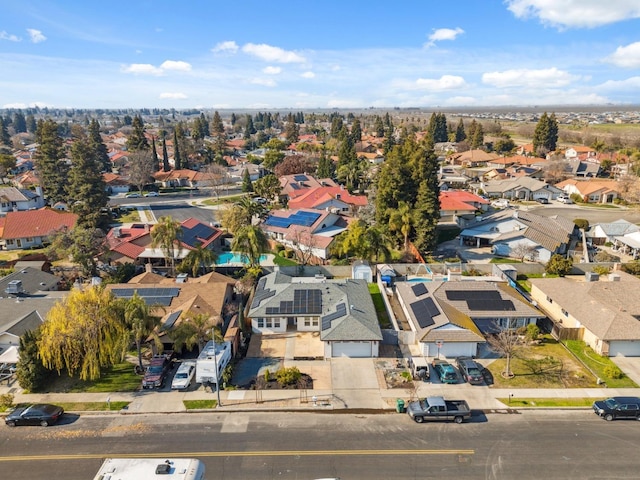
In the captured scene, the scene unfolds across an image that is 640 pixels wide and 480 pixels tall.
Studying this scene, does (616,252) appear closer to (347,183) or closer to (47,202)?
(347,183)

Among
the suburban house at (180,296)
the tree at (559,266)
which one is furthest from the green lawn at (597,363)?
the suburban house at (180,296)

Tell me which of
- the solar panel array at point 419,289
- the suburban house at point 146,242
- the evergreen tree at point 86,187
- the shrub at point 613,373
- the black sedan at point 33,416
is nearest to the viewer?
the black sedan at point 33,416

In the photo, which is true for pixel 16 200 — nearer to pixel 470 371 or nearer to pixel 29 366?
pixel 29 366

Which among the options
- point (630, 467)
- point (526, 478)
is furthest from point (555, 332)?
point (526, 478)

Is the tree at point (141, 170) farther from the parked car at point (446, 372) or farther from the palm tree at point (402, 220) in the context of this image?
the parked car at point (446, 372)

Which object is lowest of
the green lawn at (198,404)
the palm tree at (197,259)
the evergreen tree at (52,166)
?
the green lawn at (198,404)

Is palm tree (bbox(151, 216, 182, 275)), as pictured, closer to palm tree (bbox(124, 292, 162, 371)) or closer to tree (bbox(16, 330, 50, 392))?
palm tree (bbox(124, 292, 162, 371))
